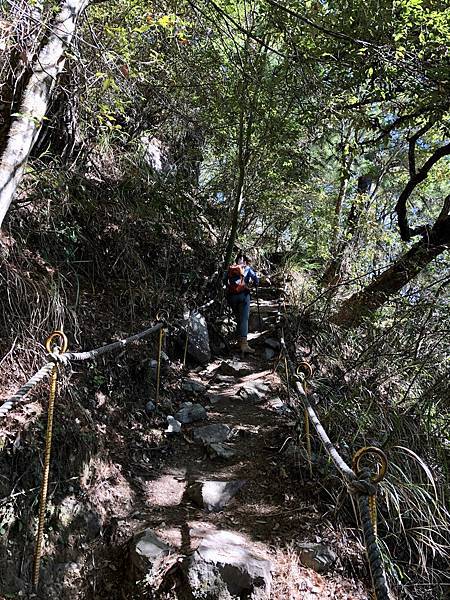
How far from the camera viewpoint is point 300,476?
13.1 feet

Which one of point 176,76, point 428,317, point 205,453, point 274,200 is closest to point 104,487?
point 205,453

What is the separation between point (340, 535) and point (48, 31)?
4216mm

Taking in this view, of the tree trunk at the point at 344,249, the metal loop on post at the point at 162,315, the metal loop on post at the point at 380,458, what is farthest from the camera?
the tree trunk at the point at 344,249

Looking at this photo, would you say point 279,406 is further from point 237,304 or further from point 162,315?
point 237,304

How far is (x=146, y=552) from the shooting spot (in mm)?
2852

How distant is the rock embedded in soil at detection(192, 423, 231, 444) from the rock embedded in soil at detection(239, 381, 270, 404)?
983 mm

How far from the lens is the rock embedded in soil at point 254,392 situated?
5.88m

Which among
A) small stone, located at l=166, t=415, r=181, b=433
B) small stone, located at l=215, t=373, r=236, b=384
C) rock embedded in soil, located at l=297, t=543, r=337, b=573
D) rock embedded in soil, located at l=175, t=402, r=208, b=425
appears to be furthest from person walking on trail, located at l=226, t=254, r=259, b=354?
rock embedded in soil, located at l=297, t=543, r=337, b=573

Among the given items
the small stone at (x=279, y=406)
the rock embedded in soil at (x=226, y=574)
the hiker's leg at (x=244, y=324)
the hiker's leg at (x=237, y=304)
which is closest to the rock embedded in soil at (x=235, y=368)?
the hiker's leg at (x=244, y=324)

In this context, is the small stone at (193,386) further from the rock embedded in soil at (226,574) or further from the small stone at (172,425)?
the rock embedded in soil at (226,574)

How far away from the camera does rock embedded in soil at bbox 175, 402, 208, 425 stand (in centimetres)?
511

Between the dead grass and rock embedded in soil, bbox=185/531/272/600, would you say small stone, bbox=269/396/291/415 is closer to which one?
the dead grass

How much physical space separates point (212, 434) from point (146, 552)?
6.56 ft

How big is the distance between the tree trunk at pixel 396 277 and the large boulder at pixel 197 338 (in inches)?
97.4
